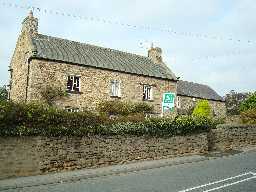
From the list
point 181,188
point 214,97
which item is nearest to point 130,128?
point 181,188

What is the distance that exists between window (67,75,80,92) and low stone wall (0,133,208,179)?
12251 millimetres

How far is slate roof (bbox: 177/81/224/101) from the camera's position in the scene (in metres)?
47.5

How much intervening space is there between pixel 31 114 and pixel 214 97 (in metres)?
40.5

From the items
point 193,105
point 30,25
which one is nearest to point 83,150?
point 30,25

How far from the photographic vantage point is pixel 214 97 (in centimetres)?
5184

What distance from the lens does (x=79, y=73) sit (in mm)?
30906

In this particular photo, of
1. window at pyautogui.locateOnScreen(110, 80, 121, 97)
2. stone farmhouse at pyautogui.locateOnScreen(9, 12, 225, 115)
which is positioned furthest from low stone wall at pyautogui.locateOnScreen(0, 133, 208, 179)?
window at pyautogui.locateOnScreen(110, 80, 121, 97)

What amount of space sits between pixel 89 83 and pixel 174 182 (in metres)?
19.9

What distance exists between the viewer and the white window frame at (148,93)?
3534cm

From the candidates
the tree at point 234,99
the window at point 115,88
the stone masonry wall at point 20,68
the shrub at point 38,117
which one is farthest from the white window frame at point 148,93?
the tree at point 234,99

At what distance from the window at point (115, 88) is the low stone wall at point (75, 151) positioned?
12.2 meters

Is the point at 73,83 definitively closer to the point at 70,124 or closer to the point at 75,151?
the point at 70,124

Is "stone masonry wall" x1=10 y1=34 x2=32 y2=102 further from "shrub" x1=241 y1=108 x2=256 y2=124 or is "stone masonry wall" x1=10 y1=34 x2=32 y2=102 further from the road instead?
"shrub" x1=241 y1=108 x2=256 y2=124

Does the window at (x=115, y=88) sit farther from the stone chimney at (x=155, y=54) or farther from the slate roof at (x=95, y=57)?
the stone chimney at (x=155, y=54)
